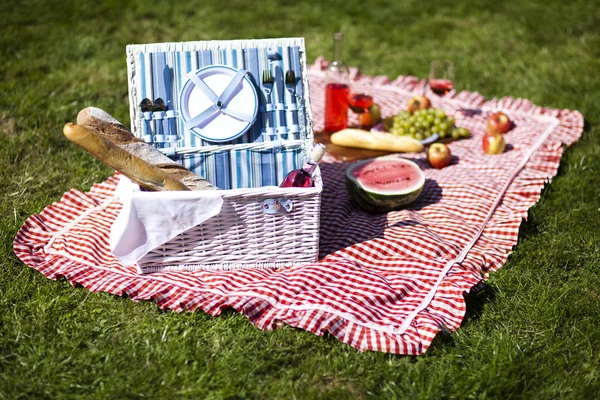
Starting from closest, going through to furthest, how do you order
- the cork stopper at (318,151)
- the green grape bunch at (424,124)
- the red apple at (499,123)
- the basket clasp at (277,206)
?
the basket clasp at (277,206)
the cork stopper at (318,151)
the green grape bunch at (424,124)
the red apple at (499,123)

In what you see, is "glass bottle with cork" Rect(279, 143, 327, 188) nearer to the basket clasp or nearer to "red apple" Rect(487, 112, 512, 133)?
the basket clasp

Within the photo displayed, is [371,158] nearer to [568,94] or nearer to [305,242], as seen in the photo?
[305,242]

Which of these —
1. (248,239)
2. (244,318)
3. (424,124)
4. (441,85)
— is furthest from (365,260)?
(441,85)

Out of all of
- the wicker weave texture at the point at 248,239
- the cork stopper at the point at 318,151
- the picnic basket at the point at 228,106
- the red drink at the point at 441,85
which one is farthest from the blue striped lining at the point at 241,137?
the red drink at the point at 441,85

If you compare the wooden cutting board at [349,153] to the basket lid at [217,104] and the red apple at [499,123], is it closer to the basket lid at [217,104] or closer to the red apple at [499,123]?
the red apple at [499,123]

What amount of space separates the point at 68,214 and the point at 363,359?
2.14 metres

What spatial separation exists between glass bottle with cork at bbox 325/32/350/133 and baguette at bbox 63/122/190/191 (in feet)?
6.39

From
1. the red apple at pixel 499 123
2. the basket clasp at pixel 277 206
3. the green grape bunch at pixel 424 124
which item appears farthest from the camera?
the red apple at pixel 499 123

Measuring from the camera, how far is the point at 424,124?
5.14 metres

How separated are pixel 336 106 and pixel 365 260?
5.69 ft

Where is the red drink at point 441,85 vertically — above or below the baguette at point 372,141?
above

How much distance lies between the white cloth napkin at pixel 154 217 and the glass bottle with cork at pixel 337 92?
6.89 feet

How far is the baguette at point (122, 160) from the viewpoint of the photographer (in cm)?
316

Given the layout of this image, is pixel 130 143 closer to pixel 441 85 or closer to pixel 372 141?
pixel 372 141
